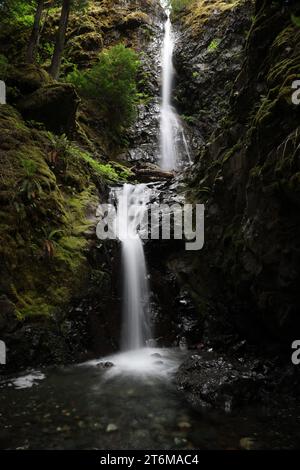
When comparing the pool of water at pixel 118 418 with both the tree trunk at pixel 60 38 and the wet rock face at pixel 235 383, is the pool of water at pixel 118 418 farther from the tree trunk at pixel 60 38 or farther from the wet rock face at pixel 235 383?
the tree trunk at pixel 60 38

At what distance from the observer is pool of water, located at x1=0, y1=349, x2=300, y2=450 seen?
338 centimetres

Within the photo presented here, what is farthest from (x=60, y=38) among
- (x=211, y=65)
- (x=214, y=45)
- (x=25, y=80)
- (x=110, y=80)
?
(x=214, y=45)

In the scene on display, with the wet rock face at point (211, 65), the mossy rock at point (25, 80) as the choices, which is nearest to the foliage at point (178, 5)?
the wet rock face at point (211, 65)

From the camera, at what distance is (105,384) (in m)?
4.92

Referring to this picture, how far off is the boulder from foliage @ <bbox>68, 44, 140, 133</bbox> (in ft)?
16.4

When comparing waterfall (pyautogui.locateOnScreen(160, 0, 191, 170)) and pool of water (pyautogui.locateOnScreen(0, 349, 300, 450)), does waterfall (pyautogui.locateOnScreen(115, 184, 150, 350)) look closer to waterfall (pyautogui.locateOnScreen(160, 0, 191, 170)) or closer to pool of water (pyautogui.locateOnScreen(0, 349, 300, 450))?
pool of water (pyautogui.locateOnScreen(0, 349, 300, 450))

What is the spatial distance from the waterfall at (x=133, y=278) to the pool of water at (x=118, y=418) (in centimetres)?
169

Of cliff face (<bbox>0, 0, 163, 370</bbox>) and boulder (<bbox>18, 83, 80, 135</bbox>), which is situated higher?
boulder (<bbox>18, 83, 80, 135</bbox>)

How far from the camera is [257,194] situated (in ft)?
18.3

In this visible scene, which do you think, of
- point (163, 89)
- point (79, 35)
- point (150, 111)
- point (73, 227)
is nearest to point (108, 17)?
point (79, 35)

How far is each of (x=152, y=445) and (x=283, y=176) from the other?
3.53 meters

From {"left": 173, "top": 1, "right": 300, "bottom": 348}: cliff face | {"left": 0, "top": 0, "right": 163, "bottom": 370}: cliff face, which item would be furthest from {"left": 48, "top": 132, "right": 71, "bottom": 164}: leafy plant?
{"left": 173, "top": 1, "right": 300, "bottom": 348}: cliff face

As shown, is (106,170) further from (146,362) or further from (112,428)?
(112,428)

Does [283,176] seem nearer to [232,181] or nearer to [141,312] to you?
[232,181]
